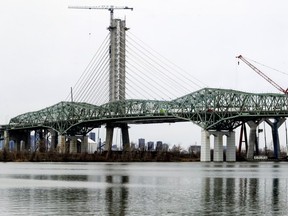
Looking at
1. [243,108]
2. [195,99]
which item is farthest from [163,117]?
[243,108]

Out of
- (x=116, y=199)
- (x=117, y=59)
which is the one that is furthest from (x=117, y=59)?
(x=116, y=199)

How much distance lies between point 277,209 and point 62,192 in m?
17.2

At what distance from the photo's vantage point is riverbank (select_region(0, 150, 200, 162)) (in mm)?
174625

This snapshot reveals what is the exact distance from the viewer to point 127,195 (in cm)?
4778

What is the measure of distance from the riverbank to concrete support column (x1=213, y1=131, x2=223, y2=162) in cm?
1425

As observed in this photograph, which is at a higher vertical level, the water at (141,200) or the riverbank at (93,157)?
the riverbank at (93,157)

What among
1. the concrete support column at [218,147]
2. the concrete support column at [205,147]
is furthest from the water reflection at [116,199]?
the concrete support column at [218,147]

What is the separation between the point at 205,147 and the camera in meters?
176

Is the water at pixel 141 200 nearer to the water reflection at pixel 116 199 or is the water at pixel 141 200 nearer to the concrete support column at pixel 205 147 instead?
the water reflection at pixel 116 199

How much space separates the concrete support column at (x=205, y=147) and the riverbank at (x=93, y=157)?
15459 mm

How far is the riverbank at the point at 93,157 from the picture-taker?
175 metres

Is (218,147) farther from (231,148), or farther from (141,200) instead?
(141,200)

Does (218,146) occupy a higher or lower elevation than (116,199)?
higher

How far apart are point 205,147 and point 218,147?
5717 mm
